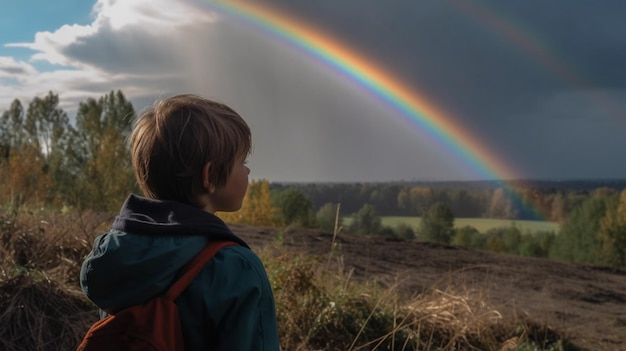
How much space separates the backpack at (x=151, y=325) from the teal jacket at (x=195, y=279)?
2 cm

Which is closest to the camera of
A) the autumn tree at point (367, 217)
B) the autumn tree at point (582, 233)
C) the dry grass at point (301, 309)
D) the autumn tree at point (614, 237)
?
the dry grass at point (301, 309)

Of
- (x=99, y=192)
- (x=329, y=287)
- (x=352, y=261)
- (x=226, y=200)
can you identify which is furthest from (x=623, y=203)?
(x=226, y=200)

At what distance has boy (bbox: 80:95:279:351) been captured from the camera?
139 cm

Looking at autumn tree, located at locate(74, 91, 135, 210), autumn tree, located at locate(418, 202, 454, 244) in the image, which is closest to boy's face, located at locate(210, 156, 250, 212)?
autumn tree, located at locate(74, 91, 135, 210)

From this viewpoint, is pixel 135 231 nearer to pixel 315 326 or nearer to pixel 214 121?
pixel 214 121

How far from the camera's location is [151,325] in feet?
4.58

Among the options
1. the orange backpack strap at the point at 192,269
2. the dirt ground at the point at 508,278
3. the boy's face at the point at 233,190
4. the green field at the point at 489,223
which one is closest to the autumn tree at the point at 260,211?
the dirt ground at the point at 508,278

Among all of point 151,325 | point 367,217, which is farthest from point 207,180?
point 367,217

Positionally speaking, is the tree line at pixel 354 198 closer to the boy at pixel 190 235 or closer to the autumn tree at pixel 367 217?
the autumn tree at pixel 367 217

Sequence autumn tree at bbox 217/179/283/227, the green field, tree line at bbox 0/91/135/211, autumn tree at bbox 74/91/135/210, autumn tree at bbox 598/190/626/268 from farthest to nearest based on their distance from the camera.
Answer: the green field → autumn tree at bbox 598/190/626/268 → autumn tree at bbox 74/91/135/210 → autumn tree at bbox 217/179/283/227 → tree line at bbox 0/91/135/211

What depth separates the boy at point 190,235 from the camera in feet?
4.57

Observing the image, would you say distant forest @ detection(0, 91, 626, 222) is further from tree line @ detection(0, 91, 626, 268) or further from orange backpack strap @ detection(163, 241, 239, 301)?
orange backpack strap @ detection(163, 241, 239, 301)

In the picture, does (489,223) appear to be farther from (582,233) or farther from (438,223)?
(582,233)

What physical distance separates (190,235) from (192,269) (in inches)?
3.2
